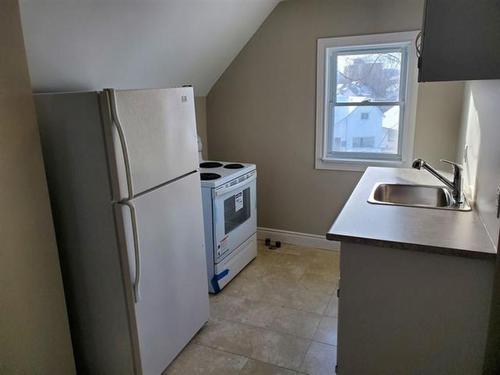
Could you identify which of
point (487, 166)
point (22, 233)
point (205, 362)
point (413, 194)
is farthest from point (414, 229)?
point (22, 233)

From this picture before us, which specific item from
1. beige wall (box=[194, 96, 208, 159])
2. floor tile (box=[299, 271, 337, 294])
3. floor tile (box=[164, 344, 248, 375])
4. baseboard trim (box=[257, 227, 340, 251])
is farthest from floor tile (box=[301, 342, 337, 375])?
beige wall (box=[194, 96, 208, 159])

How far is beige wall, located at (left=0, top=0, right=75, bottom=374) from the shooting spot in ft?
4.90

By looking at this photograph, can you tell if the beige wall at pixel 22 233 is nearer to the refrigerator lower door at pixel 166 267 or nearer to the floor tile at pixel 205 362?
the refrigerator lower door at pixel 166 267

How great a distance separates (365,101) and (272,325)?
2.05m

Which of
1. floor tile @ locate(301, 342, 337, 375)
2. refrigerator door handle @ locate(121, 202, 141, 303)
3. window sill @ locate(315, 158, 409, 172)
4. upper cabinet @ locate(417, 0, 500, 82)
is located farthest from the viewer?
window sill @ locate(315, 158, 409, 172)

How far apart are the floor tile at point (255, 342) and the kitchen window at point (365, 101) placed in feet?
5.51

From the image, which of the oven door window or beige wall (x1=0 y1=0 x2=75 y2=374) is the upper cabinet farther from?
the oven door window

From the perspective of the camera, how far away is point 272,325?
99.4 inches

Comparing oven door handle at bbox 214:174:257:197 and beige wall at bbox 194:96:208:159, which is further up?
beige wall at bbox 194:96:208:159

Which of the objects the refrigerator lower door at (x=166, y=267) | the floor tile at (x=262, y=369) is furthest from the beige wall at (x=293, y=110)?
the floor tile at (x=262, y=369)

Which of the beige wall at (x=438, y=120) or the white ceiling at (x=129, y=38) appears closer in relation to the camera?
the white ceiling at (x=129, y=38)

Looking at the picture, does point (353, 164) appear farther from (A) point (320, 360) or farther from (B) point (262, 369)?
(B) point (262, 369)

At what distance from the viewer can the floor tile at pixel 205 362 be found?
2.13 meters

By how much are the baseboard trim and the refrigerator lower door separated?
1.52 metres
